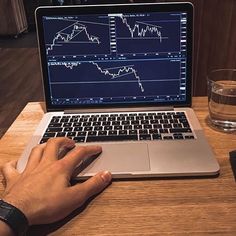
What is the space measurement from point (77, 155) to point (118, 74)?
0.31 metres

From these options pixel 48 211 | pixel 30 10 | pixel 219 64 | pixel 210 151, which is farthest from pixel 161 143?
pixel 30 10

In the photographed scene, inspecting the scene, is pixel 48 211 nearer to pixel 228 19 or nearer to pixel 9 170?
pixel 9 170

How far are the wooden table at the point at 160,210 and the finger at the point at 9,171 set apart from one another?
13 centimetres

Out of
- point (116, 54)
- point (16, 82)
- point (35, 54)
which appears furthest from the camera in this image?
point (35, 54)

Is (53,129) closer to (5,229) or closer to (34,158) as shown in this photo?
(34,158)

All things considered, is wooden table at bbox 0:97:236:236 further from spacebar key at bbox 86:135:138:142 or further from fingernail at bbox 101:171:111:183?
spacebar key at bbox 86:135:138:142

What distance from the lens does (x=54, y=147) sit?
2.32 ft

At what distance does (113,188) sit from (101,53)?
387 millimetres

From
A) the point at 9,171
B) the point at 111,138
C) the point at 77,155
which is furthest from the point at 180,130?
the point at 9,171

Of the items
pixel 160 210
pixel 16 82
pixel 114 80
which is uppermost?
pixel 114 80

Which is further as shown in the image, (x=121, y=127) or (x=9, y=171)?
(x=121, y=127)

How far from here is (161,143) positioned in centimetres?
78

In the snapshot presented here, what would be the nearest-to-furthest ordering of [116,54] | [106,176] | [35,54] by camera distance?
[106,176], [116,54], [35,54]

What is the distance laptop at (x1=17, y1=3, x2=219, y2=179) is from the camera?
0.84 metres
